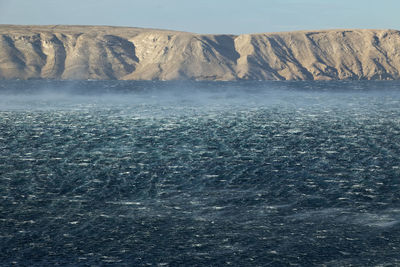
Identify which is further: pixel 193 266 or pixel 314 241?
pixel 314 241

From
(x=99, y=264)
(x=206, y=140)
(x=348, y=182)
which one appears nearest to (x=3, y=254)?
(x=99, y=264)

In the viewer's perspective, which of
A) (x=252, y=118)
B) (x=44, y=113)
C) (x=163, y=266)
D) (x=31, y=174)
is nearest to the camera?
(x=163, y=266)

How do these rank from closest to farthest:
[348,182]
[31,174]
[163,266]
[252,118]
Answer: [163,266]
[348,182]
[31,174]
[252,118]

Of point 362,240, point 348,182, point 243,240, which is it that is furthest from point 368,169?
point 243,240

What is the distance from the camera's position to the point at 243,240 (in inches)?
1011

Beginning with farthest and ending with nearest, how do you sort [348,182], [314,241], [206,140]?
[206,140]
[348,182]
[314,241]

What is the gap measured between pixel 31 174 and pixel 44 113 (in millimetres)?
55527

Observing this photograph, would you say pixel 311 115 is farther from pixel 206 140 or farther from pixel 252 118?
pixel 206 140

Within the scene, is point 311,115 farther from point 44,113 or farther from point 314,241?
point 314,241

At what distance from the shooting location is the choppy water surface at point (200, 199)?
79.4 feet

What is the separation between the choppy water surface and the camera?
79.4 feet

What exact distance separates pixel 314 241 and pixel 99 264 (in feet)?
34.0

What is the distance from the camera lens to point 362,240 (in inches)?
1007

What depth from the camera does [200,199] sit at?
3303 centimetres
